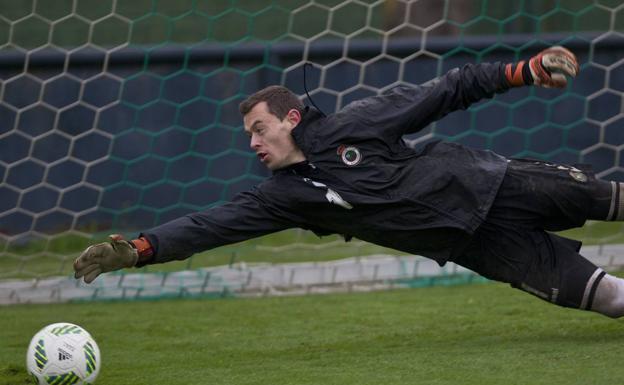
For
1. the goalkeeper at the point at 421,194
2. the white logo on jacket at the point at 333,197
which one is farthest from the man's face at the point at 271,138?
the white logo on jacket at the point at 333,197

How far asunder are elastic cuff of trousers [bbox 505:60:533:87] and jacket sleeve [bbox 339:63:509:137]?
87 millimetres

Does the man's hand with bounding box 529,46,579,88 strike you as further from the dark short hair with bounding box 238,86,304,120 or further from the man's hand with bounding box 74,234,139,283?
the man's hand with bounding box 74,234,139,283

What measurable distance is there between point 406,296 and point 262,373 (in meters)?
2.11

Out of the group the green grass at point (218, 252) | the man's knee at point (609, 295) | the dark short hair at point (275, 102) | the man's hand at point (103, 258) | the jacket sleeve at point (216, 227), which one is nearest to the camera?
the man's hand at point (103, 258)

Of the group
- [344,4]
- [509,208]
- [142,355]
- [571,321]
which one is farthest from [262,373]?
[344,4]

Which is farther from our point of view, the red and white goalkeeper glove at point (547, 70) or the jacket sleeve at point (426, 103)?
the jacket sleeve at point (426, 103)

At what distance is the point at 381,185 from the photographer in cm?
487

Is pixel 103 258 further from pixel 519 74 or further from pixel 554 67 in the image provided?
pixel 554 67

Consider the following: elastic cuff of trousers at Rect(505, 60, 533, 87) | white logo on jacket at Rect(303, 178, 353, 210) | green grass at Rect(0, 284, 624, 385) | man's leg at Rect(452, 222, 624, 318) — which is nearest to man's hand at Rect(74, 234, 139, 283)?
green grass at Rect(0, 284, 624, 385)

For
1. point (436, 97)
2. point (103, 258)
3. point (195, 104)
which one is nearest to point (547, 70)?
point (436, 97)

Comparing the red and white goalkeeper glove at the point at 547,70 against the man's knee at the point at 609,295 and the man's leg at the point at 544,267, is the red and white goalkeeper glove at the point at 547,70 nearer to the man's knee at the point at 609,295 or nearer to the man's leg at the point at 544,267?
the man's leg at the point at 544,267

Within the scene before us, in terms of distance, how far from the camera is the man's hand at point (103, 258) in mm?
4457

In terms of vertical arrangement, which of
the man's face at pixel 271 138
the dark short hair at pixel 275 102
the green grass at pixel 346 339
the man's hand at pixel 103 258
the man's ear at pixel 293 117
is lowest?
the green grass at pixel 346 339

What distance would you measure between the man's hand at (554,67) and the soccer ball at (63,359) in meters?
2.17
